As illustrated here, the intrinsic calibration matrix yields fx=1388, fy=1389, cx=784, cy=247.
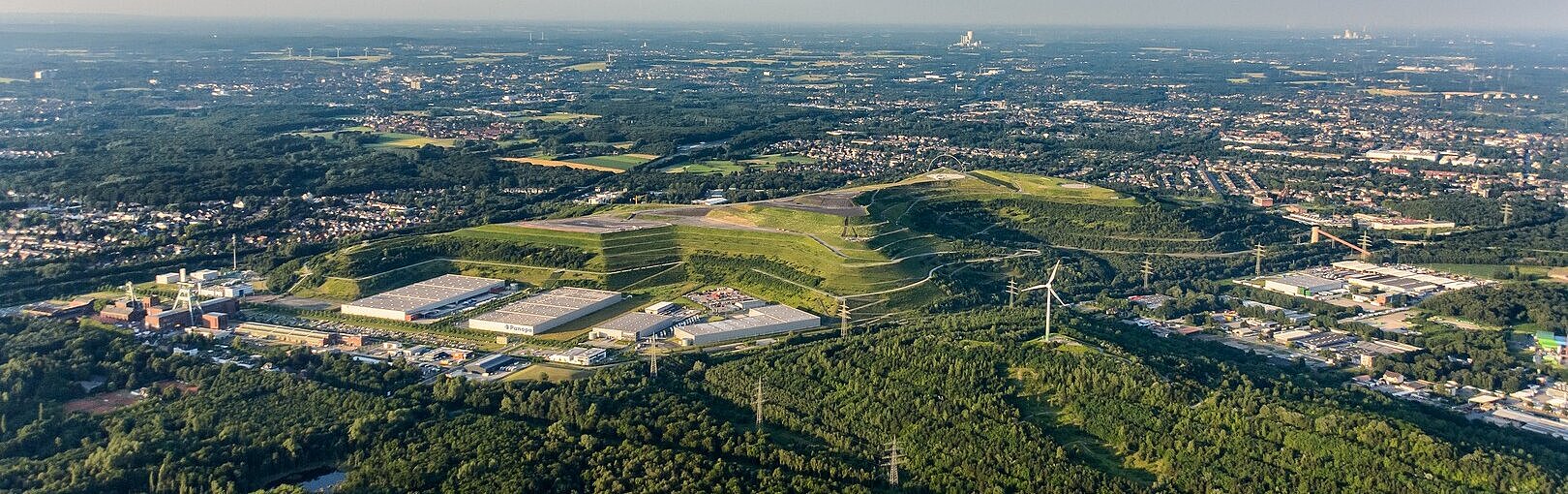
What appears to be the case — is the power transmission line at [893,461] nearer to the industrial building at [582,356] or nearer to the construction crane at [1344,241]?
the industrial building at [582,356]

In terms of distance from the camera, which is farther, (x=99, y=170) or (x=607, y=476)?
(x=99, y=170)

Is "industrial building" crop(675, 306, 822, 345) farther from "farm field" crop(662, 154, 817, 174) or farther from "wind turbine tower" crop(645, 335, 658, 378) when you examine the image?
"farm field" crop(662, 154, 817, 174)

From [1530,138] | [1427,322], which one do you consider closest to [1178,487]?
[1427,322]

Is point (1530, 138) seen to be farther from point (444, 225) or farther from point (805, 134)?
point (444, 225)

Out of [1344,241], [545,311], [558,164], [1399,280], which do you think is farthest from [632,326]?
[558,164]

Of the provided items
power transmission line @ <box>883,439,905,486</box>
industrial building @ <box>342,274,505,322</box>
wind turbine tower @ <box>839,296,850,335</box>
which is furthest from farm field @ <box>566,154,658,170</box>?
power transmission line @ <box>883,439,905,486</box>

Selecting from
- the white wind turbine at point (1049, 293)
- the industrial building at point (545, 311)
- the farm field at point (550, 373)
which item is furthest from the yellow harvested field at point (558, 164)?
the farm field at point (550, 373)

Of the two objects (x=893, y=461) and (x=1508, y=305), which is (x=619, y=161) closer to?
(x=1508, y=305)
